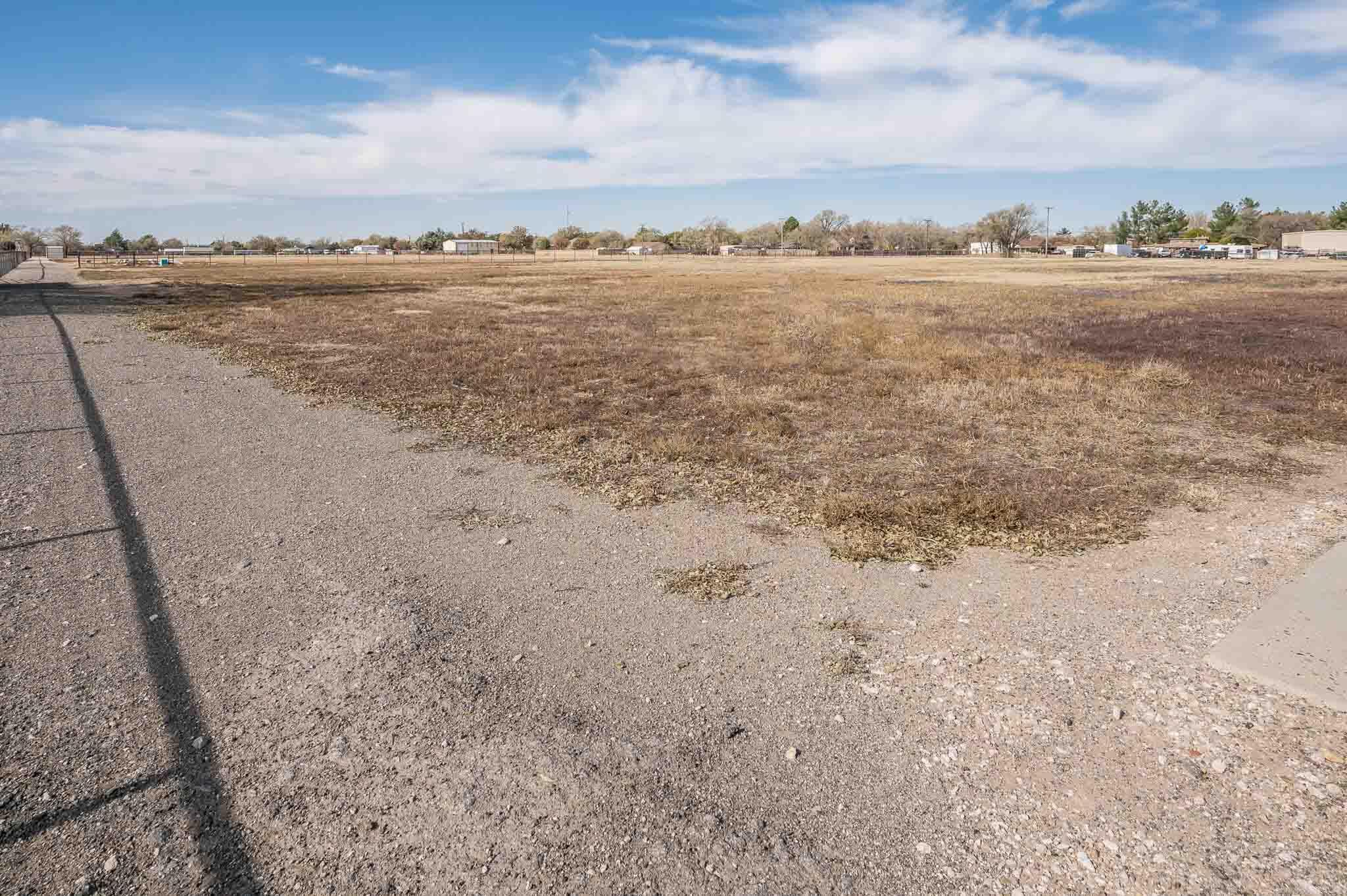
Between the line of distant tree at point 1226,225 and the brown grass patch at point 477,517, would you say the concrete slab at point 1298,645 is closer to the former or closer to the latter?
the brown grass patch at point 477,517

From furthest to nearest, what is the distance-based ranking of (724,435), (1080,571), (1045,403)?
(1045,403), (724,435), (1080,571)

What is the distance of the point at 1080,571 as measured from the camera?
641 cm

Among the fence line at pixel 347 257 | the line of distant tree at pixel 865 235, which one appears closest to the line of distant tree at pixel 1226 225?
the line of distant tree at pixel 865 235

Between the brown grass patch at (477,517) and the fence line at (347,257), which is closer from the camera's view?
the brown grass patch at (477,517)

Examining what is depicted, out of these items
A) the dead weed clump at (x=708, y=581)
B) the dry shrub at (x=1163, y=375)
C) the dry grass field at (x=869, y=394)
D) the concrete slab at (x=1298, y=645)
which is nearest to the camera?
the concrete slab at (x=1298, y=645)

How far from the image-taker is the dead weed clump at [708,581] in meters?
6.03

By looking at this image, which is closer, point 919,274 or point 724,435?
point 724,435

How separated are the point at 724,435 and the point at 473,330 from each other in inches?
578

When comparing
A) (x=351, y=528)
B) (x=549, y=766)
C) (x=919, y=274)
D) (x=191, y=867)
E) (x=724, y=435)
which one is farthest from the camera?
(x=919, y=274)

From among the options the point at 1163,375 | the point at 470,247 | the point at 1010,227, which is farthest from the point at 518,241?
the point at 1163,375

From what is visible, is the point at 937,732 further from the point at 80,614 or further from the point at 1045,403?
the point at 1045,403

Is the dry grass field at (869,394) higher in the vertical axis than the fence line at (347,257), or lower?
lower

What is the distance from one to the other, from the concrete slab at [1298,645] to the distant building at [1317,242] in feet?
462

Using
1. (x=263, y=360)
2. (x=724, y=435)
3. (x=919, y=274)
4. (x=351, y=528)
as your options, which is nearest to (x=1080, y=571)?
(x=724, y=435)
